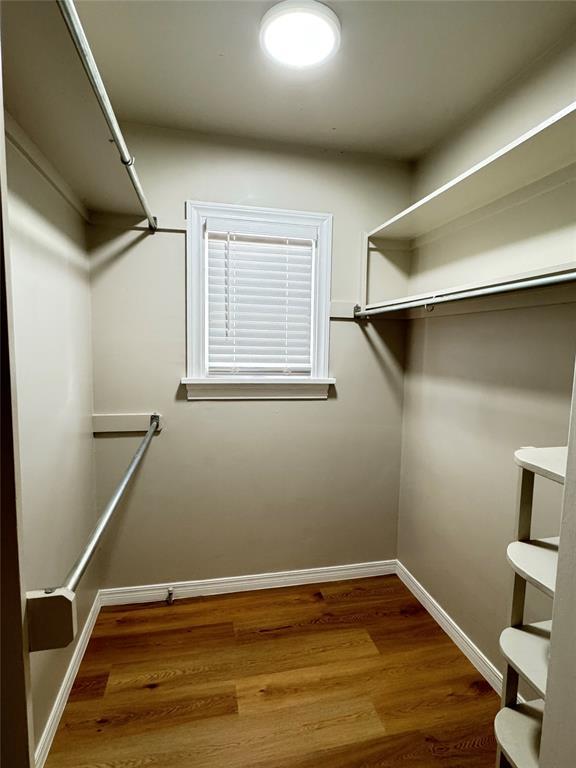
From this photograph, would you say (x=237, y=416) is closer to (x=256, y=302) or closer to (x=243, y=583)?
(x=256, y=302)

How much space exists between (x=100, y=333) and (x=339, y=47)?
1.55 meters

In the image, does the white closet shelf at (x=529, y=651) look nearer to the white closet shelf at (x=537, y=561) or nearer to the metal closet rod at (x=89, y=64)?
the white closet shelf at (x=537, y=561)

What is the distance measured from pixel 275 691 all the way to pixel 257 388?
133 centimetres

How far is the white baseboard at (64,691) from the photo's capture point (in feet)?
4.17

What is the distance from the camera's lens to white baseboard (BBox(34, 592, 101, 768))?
1271mm

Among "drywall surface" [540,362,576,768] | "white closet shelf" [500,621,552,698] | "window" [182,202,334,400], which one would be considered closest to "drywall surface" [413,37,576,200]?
"window" [182,202,334,400]

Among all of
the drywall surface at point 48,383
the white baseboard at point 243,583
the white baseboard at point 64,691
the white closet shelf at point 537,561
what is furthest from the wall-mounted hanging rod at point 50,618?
the white baseboard at point 243,583

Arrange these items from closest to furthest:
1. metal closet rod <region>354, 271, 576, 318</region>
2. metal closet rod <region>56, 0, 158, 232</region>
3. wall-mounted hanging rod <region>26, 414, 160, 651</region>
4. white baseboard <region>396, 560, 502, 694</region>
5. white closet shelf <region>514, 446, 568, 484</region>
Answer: wall-mounted hanging rod <region>26, 414, 160, 651</region>, metal closet rod <region>56, 0, 158, 232</region>, white closet shelf <region>514, 446, 568, 484</region>, metal closet rod <region>354, 271, 576, 318</region>, white baseboard <region>396, 560, 502, 694</region>

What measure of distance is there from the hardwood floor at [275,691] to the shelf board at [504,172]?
77.6 inches

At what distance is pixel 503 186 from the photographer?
1.48 metres

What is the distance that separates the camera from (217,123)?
1.89m

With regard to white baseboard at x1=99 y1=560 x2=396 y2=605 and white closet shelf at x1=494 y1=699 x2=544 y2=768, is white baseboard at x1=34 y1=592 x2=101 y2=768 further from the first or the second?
white closet shelf at x1=494 y1=699 x2=544 y2=768

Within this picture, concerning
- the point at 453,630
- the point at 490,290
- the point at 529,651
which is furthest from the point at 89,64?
the point at 453,630

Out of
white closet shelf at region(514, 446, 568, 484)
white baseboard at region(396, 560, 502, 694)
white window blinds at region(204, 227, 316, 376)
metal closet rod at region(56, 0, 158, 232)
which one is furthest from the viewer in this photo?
white window blinds at region(204, 227, 316, 376)
